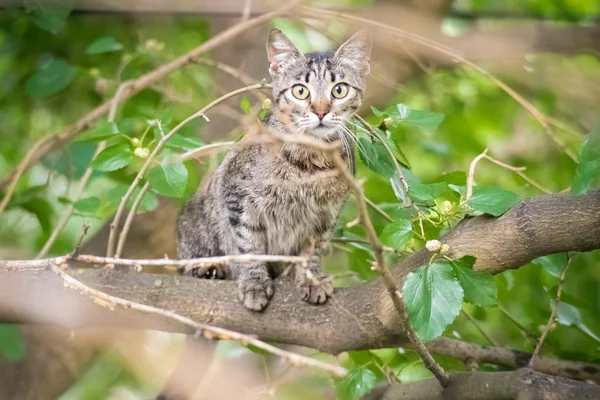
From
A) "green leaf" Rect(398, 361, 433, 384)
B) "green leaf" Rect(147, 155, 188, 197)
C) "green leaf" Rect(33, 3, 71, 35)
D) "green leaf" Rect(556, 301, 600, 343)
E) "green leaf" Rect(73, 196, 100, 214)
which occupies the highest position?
"green leaf" Rect(33, 3, 71, 35)

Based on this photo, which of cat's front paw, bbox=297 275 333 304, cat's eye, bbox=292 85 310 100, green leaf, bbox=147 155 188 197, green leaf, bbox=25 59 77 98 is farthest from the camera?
green leaf, bbox=25 59 77 98

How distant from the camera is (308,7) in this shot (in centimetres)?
392

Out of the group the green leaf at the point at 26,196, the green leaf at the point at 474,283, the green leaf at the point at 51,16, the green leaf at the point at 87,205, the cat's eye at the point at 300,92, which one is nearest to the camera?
the green leaf at the point at 474,283

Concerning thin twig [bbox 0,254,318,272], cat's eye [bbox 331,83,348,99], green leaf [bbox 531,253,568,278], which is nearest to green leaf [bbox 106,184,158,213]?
thin twig [bbox 0,254,318,272]

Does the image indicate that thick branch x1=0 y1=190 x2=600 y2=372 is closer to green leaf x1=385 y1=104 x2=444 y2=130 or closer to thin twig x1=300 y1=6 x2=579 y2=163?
green leaf x1=385 y1=104 x2=444 y2=130

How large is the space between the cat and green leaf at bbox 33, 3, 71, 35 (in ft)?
3.93

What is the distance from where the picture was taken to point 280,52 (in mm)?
3662

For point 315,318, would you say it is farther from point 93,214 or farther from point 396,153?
point 93,214

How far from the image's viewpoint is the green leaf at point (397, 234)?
8.31 feet

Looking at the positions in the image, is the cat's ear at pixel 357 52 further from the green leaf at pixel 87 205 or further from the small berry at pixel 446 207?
the green leaf at pixel 87 205

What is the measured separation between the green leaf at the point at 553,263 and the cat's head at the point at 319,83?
1.01m

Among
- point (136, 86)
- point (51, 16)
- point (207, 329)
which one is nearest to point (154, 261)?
point (207, 329)

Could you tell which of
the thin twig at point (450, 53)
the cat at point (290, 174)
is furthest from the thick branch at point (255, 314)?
the thin twig at point (450, 53)

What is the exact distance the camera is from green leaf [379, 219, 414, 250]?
253 centimetres
